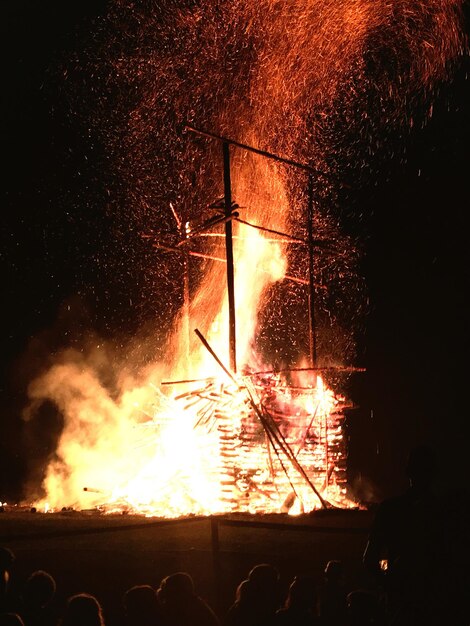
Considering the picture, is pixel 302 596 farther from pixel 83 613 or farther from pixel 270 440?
pixel 270 440

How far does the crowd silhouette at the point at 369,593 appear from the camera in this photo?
3.91 metres

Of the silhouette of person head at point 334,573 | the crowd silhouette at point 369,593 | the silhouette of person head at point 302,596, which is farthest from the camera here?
the silhouette of person head at point 334,573

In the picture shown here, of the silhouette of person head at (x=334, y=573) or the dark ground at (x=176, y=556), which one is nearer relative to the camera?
the silhouette of person head at (x=334, y=573)

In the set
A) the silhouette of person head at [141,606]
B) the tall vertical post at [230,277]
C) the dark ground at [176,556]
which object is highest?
the tall vertical post at [230,277]

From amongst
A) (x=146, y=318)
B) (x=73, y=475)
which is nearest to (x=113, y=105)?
(x=146, y=318)

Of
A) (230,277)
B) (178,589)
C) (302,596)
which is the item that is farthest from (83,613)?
(230,277)

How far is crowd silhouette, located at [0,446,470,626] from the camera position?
12.8 ft

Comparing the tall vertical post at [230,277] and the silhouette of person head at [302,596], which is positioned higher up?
the tall vertical post at [230,277]

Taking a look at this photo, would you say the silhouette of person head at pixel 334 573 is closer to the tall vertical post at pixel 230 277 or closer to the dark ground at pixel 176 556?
the dark ground at pixel 176 556

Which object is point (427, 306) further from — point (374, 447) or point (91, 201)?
point (91, 201)

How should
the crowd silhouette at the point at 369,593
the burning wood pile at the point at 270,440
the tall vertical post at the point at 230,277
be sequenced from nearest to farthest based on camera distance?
the crowd silhouette at the point at 369,593 → the burning wood pile at the point at 270,440 → the tall vertical post at the point at 230,277

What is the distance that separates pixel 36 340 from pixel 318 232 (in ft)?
25.7

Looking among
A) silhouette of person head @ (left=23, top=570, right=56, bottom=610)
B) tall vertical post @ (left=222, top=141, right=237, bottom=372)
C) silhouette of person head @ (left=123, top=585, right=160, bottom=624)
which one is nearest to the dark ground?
silhouette of person head @ (left=23, top=570, right=56, bottom=610)

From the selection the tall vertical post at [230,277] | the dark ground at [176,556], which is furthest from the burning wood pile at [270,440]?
the dark ground at [176,556]
